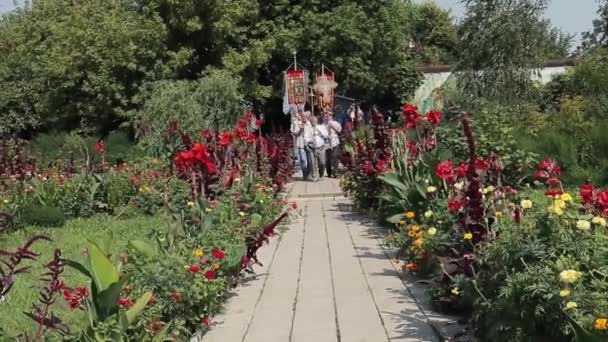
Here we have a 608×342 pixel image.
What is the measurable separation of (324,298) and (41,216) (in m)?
5.83

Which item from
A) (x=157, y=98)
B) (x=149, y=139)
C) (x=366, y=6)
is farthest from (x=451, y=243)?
(x=366, y=6)

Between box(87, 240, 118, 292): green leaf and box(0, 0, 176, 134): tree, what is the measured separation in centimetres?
1962

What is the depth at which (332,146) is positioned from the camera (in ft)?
53.0

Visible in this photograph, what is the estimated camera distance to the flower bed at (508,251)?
3.27m

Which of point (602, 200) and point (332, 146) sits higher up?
point (332, 146)

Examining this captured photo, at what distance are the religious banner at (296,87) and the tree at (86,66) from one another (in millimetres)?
4502

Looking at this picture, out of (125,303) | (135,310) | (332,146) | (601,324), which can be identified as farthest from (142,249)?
(332,146)

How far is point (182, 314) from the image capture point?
463 centimetres

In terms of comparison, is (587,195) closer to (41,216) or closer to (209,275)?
(209,275)

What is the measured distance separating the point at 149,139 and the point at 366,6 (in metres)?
13.3

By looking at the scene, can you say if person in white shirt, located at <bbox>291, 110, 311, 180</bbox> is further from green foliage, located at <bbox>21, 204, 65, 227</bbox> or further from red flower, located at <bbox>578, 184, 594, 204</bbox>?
red flower, located at <bbox>578, 184, 594, 204</bbox>

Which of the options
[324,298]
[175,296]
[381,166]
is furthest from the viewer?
[381,166]

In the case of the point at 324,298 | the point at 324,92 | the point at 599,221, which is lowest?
the point at 324,298

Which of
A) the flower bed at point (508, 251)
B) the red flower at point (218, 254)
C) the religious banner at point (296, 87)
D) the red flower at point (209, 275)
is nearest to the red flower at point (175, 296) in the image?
the red flower at point (209, 275)
